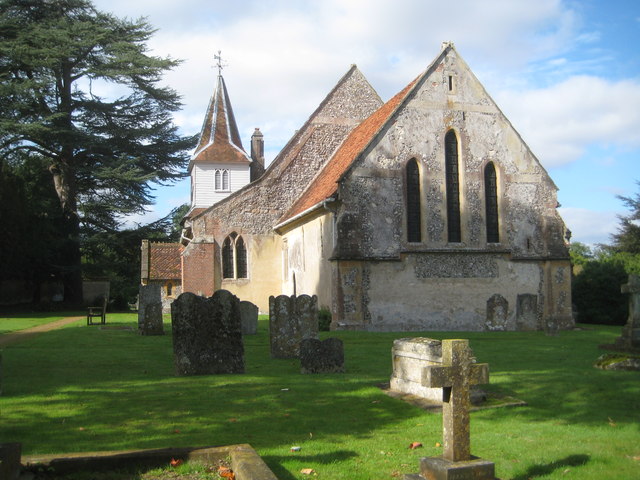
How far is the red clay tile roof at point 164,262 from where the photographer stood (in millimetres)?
37594

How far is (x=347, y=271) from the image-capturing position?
22047 millimetres

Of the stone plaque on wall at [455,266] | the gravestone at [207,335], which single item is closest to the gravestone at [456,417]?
the gravestone at [207,335]

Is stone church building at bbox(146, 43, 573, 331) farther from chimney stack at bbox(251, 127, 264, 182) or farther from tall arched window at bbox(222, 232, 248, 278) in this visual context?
chimney stack at bbox(251, 127, 264, 182)

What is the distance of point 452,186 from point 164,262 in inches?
816

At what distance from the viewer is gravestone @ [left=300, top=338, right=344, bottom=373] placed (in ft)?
37.8

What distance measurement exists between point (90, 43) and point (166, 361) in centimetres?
2843

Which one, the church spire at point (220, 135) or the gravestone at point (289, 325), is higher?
the church spire at point (220, 135)

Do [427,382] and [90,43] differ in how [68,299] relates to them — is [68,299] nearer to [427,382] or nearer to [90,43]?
[90,43]

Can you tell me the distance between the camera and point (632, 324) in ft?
45.3

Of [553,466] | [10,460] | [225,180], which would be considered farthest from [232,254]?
[10,460]

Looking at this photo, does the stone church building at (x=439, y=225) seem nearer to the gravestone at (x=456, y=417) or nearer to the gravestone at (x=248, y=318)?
the gravestone at (x=248, y=318)

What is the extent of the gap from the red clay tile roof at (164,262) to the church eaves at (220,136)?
19.3 feet

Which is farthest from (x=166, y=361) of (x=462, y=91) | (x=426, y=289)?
(x=462, y=91)

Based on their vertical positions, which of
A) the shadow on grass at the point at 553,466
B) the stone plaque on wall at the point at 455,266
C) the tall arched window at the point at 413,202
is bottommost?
the shadow on grass at the point at 553,466
